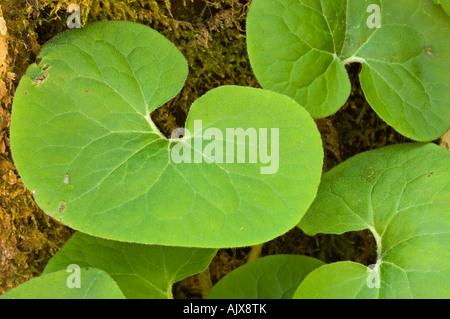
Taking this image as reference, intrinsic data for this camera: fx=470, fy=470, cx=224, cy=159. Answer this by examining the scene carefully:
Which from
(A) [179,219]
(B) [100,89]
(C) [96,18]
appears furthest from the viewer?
(C) [96,18]

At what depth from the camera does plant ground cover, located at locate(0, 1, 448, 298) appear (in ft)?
3.89

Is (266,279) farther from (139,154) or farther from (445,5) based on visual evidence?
(445,5)

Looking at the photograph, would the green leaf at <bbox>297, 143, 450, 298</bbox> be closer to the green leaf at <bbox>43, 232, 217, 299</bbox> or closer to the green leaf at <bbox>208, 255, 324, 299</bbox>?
the green leaf at <bbox>208, 255, 324, 299</bbox>

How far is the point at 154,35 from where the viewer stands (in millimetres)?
1173

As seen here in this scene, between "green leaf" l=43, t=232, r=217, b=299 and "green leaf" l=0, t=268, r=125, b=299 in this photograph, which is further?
"green leaf" l=43, t=232, r=217, b=299

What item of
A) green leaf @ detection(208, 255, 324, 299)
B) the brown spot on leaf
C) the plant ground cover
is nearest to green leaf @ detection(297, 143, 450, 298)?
green leaf @ detection(208, 255, 324, 299)

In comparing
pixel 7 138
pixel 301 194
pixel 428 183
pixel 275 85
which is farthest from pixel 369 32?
pixel 7 138

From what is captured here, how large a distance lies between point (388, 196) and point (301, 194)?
0.30m

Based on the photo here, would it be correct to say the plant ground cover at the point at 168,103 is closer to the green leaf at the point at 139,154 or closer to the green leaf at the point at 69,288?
the green leaf at the point at 139,154

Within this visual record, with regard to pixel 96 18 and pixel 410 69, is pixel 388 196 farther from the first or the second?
pixel 96 18

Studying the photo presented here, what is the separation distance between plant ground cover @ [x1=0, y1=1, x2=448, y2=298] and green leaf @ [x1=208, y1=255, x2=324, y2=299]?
0.41 m

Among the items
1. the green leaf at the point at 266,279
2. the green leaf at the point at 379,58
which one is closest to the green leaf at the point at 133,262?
the green leaf at the point at 266,279

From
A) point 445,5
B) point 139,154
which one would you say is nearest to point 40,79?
point 139,154
